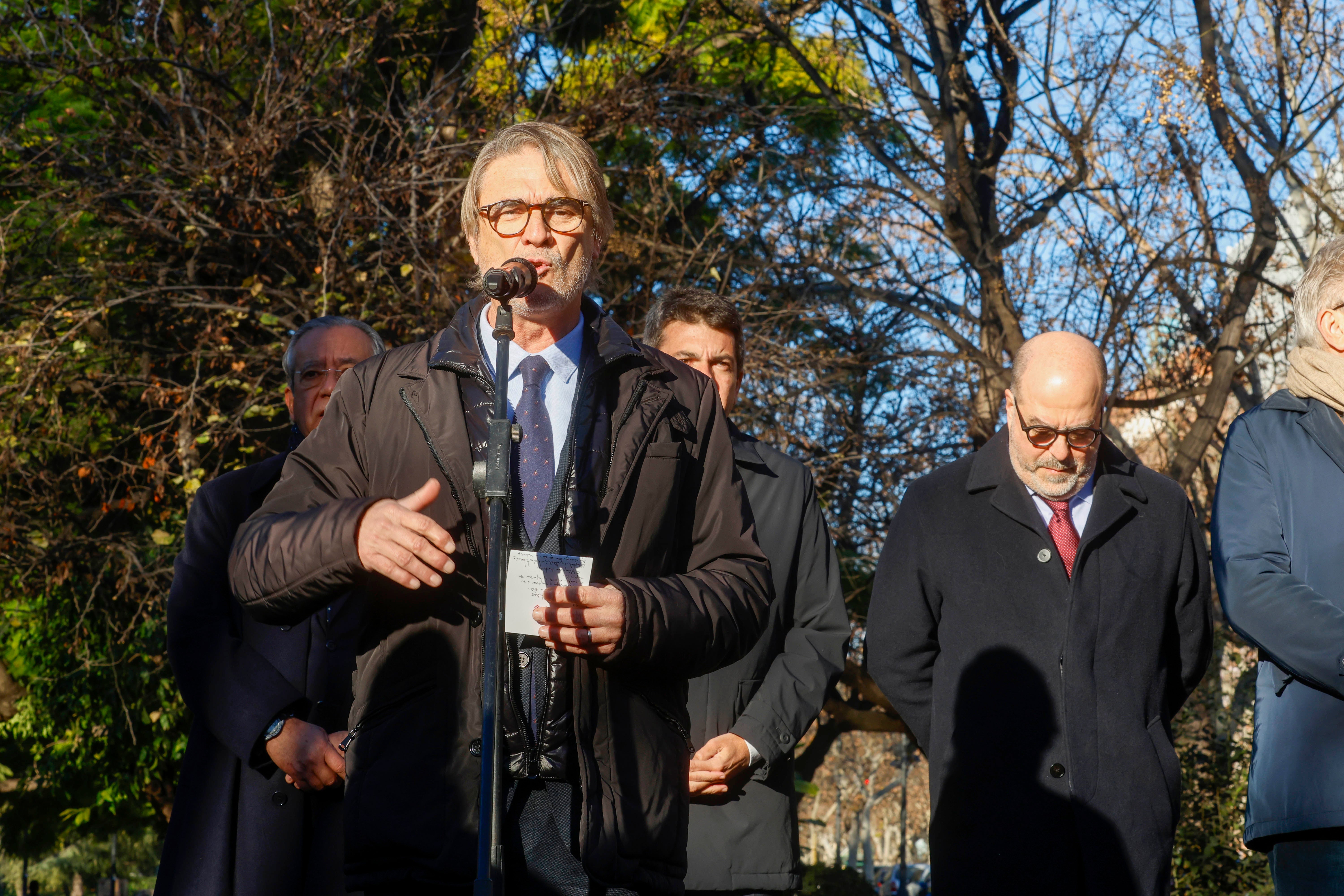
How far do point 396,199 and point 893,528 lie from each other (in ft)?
17.6

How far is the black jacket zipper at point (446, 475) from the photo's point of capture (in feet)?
7.50

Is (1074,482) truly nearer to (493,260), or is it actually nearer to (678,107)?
(493,260)

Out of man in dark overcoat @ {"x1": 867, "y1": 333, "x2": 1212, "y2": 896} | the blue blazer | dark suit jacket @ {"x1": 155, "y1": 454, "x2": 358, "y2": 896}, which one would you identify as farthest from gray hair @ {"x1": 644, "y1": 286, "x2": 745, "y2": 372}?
the blue blazer

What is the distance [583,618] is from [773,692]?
5.14 ft

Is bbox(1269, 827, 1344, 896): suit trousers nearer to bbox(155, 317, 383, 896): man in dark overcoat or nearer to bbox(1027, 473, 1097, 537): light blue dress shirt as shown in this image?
bbox(1027, 473, 1097, 537): light blue dress shirt

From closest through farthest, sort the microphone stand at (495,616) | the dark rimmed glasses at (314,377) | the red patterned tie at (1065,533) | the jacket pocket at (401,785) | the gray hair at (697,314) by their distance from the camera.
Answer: the microphone stand at (495,616) → the jacket pocket at (401,785) → the red patterned tie at (1065,533) → the dark rimmed glasses at (314,377) → the gray hair at (697,314)

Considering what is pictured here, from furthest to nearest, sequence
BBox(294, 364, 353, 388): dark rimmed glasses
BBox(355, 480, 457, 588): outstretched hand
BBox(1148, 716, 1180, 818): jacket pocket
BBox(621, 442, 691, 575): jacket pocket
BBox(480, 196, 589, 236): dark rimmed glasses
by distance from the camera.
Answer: BBox(294, 364, 353, 388): dark rimmed glasses
BBox(1148, 716, 1180, 818): jacket pocket
BBox(480, 196, 589, 236): dark rimmed glasses
BBox(621, 442, 691, 575): jacket pocket
BBox(355, 480, 457, 588): outstretched hand

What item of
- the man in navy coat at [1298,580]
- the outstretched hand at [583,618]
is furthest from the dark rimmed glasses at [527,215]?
the man in navy coat at [1298,580]

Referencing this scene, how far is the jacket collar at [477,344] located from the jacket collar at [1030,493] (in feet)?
5.33

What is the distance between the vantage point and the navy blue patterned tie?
7.68 ft

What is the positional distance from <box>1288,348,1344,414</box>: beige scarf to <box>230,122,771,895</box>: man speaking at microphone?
1642 mm

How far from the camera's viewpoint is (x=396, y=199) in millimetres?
8336

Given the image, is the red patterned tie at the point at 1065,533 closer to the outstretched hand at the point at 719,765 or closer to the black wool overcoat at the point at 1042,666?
the black wool overcoat at the point at 1042,666

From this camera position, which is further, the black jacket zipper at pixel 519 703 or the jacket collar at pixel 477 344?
the jacket collar at pixel 477 344
